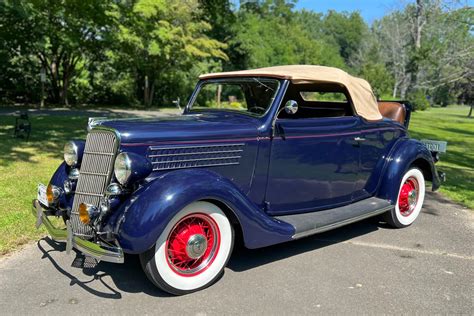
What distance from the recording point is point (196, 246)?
3373 mm

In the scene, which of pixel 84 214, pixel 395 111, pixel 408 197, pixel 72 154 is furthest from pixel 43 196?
pixel 395 111

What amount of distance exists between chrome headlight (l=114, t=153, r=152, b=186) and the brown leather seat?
4.04 metres

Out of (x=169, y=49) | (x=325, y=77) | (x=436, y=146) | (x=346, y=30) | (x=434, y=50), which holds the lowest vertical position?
(x=436, y=146)

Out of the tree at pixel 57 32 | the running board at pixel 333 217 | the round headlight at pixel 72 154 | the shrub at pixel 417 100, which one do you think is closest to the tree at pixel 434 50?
the shrub at pixel 417 100

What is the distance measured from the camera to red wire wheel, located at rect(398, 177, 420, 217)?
524 centimetres

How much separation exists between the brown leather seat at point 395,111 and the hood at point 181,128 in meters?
2.86

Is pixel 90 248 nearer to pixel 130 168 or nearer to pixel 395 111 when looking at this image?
pixel 130 168

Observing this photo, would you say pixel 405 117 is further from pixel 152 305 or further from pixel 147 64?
pixel 147 64

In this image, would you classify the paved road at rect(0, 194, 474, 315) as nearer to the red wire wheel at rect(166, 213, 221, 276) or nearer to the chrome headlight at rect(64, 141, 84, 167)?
the red wire wheel at rect(166, 213, 221, 276)

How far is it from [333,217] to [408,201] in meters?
1.53

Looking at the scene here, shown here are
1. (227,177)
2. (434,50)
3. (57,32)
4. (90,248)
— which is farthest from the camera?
(434,50)

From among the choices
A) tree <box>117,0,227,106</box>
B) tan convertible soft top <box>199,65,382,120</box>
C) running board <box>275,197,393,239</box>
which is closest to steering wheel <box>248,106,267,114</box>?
tan convertible soft top <box>199,65,382,120</box>

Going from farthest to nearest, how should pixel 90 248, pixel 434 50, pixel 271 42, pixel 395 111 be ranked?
pixel 271 42 → pixel 434 50 → pixel 395 111 → pixel 90 248

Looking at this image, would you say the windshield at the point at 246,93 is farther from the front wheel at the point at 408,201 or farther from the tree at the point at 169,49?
the tree at the point at 169,49
